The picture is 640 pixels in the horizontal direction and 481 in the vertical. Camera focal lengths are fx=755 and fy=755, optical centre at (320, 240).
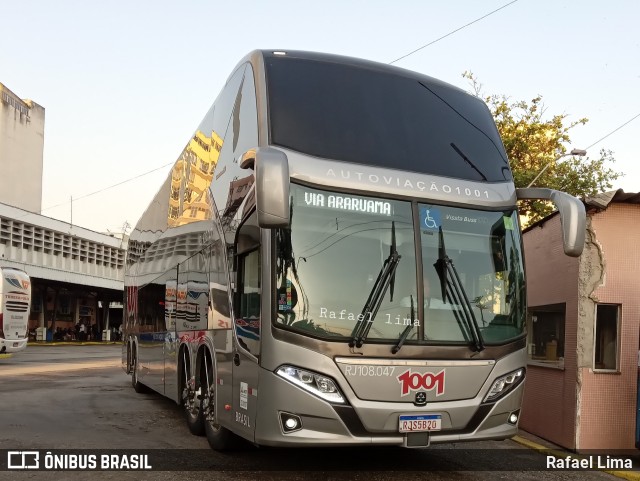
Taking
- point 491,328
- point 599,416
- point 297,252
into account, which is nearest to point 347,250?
point 297,252

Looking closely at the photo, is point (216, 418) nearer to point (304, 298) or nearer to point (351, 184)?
point (304, 298)

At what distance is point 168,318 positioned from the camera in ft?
37.0

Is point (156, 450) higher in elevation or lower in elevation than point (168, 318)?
lower

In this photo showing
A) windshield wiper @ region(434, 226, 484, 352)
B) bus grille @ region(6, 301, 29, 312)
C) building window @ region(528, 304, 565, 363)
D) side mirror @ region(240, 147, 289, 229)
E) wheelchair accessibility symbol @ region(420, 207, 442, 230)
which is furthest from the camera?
bus grille @ region(6, 301, 29, 312)

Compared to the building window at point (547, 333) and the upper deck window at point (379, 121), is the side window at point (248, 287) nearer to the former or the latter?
the upper deck window at point (379, 121)

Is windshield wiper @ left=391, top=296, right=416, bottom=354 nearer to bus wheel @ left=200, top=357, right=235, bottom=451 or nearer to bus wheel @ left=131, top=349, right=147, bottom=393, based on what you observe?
bus wheel @ left=200, top=357, right=235, bottom=451

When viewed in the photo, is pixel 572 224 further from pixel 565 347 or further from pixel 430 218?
pixel 565 347

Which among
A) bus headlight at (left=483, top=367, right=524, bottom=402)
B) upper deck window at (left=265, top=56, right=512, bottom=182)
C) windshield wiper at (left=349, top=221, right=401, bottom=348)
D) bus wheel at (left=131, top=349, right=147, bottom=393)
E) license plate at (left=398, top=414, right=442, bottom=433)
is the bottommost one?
bus wheel at (left=131, top=349, right=147, bottom=393)

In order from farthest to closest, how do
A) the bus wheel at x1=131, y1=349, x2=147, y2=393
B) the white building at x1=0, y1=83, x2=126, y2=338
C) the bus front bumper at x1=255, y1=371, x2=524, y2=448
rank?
the white building at x1=0, y1=83, x2=126, y2=338 → the bus wheel at x1=131, y1=349, x2=147, y2=393 → the bus front bumper at x1=255, y1=371, x2=524, y2=448

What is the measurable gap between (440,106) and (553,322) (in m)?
4.46

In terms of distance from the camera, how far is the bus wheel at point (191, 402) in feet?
30.1

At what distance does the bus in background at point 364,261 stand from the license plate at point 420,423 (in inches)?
0.5

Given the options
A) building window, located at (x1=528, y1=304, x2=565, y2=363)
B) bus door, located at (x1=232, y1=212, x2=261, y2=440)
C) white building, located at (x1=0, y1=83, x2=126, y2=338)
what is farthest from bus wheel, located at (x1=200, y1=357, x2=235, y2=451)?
white building, located at (x1=0, y1=83, x2=126, y2=338)

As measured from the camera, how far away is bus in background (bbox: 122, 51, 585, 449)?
20.6 ft
